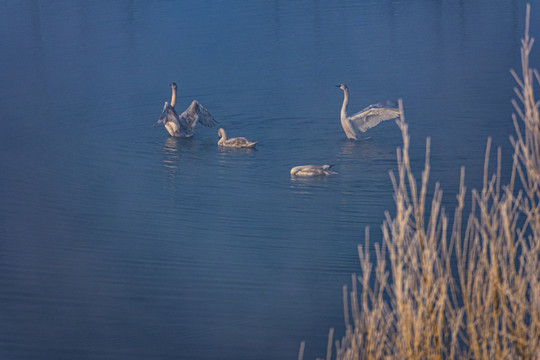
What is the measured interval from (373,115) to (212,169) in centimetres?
283

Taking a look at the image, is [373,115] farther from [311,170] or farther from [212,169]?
[212,169]

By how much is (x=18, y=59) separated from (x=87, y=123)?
7286mm

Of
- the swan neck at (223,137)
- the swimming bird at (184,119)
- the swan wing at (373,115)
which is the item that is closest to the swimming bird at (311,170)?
the swan neck at (223,137)

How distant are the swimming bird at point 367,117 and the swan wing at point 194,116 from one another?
235 cm

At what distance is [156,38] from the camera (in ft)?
79.8

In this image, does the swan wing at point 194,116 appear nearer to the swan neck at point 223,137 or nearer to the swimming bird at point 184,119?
the swimming bird at point 184,119

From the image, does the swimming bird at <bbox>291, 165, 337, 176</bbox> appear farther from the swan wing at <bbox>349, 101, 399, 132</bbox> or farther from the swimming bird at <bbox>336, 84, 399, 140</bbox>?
the swan wing at <bbox>349, 101, 399, 132</bbox>

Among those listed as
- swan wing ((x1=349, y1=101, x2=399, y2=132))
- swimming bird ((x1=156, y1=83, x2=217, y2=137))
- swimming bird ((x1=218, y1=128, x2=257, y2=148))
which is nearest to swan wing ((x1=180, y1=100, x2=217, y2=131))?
swimming bird ((x1=156, y1=83, x2=217, y2=137))

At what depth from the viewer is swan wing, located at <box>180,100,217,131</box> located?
14.7 meters

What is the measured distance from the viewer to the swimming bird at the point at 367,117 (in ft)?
45.2

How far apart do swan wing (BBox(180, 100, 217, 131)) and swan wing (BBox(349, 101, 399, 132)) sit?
251 centimetres

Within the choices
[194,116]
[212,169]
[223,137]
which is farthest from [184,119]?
[212,169]

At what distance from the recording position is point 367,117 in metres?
14.0

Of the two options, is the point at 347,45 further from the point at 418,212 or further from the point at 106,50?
the point at 418,212
